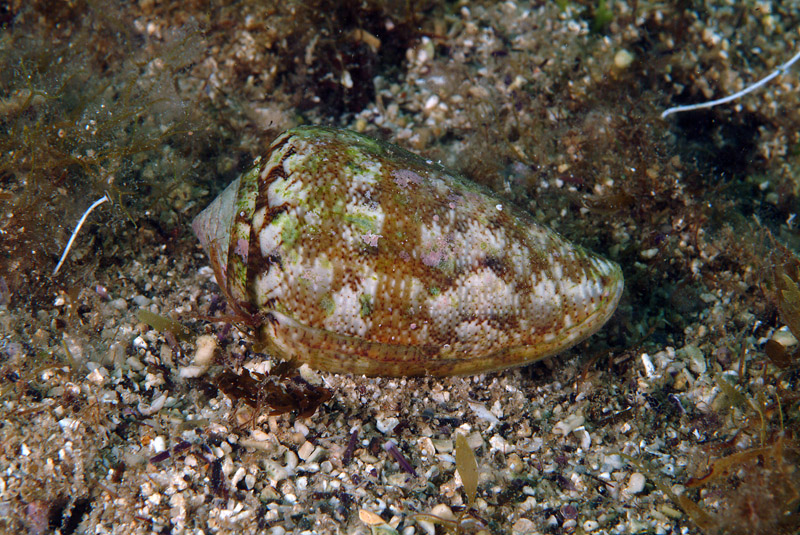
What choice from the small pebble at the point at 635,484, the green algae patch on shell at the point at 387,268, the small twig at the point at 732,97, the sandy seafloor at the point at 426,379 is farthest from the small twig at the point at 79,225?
the small twig at the point at 732,97

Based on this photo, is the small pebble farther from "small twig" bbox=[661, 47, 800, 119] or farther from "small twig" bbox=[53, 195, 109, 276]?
"small twig" bbox=[53, 195, 109, 276]

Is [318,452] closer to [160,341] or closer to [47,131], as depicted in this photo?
[160,341]

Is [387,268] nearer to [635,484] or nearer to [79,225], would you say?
[635,484]

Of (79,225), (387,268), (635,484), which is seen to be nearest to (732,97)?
(635,484)

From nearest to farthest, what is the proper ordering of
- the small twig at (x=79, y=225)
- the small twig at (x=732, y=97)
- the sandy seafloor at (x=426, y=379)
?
the sandy seafloor at (x=426, y=379) < the small twig at (x=79, y=225) < the small twig at (x=732, y=97)

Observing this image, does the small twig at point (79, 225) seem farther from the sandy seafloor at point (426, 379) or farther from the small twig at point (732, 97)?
the small twig at point (732, 97)

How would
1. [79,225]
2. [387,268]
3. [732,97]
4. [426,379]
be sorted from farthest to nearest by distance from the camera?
[732,97], [79,225], [426,379], [387,268]
